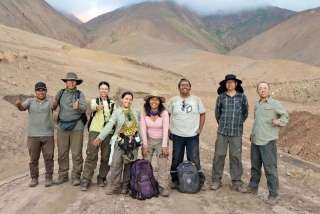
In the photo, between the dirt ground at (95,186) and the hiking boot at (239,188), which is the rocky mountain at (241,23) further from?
the hiking boot at (239,188)

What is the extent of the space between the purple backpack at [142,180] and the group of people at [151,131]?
16 centimetres

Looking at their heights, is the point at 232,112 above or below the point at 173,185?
above

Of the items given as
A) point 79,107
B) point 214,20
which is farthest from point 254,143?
point 214,20

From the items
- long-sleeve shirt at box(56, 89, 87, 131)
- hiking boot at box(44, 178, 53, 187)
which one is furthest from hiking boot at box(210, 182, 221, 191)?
hiking boot at box(44, 178, 53, 187)

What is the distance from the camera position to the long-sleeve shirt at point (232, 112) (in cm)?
802

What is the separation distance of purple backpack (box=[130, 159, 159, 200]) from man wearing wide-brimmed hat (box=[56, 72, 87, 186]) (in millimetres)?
1150

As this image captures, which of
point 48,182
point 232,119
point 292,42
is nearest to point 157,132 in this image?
point 232,119

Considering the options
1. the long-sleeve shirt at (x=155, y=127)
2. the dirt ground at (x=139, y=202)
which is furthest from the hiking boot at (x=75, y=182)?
the long-sleeve shirt at (x=155, y=127)

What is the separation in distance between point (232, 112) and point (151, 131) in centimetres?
129

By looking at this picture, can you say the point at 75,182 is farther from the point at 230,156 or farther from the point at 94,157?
the point at 230,156

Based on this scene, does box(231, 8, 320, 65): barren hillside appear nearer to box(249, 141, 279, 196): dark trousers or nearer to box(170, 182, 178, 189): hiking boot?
box(249, 141, 279, 196): dark trousers

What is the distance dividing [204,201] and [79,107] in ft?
7.90

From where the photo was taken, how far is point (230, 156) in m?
8.30

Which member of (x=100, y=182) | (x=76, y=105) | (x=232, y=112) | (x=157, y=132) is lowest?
(x=100, y=182)
